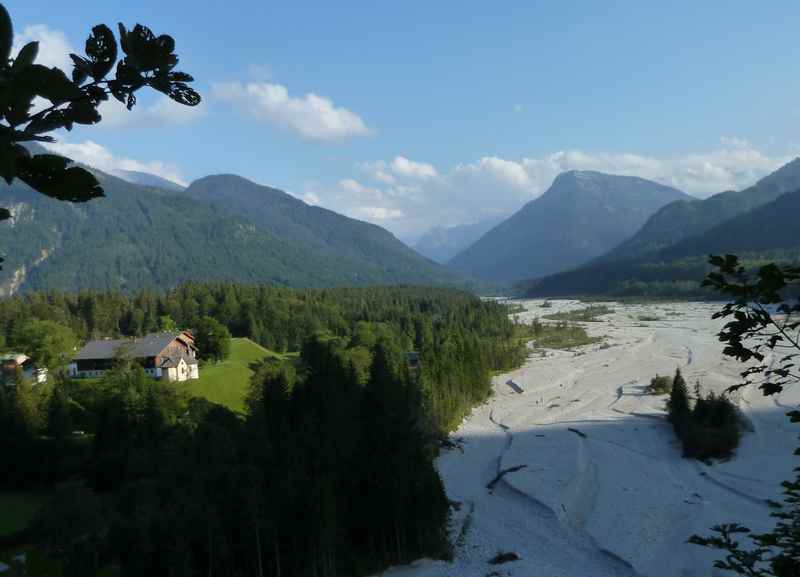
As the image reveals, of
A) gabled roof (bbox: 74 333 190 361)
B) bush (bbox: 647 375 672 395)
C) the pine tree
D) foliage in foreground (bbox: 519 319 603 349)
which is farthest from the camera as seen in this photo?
foliage in foreground (bbox: 519 319 603 349)

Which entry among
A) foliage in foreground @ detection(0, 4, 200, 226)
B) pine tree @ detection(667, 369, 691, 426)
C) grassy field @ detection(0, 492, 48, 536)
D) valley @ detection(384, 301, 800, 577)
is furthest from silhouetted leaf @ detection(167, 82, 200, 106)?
pine tree @ detection(667, 369, 691, 426)

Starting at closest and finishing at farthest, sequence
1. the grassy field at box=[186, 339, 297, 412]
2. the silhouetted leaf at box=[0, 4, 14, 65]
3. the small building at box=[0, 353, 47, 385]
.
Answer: the silhouetted leaf at box=[0, 4, 14, 65] → the small building at box=[0, 353, 47, 385] → the grassy field at box=[186, 339, 297, 412]

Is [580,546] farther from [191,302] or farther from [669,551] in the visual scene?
[191,302]

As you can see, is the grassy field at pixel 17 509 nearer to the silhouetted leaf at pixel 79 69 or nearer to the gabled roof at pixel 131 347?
the gabled roof at pixel 131 347

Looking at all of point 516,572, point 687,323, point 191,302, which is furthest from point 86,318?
point 687,323

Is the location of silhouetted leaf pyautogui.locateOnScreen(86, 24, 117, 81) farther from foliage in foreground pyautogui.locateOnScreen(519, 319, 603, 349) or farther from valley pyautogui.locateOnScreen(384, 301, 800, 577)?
foliage in foreground pyautogui.locateOnScreen(519, 319, 603, 349)

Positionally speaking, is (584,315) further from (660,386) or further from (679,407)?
(679,407)
